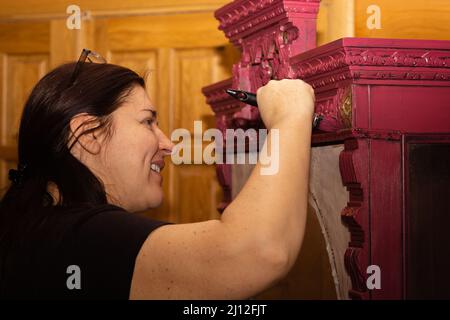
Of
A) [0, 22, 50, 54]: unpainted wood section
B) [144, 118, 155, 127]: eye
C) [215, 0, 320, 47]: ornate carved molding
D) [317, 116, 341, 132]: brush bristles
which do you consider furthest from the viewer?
[0, 22, 50, 54]: unpainted wood section

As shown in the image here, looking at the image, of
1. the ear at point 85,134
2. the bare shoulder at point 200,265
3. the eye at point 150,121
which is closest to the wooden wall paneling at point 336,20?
the eye at point 150,121

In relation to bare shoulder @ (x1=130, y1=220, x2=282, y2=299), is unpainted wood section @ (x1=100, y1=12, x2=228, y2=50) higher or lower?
higher

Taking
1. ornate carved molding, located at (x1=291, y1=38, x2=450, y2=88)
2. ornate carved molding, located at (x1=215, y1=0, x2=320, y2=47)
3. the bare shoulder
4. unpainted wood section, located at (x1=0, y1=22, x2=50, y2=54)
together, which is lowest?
the bare shoulder

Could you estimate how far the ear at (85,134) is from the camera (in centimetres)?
123

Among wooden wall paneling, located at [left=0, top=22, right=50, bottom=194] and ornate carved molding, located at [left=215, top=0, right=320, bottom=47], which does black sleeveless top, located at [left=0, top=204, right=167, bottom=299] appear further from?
wooden wall paneling, located at [left=0, top=22, right=50, bottom=194]

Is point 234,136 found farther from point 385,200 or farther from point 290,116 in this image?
point 290,116

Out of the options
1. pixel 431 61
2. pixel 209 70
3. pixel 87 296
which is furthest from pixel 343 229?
pixel 209 70

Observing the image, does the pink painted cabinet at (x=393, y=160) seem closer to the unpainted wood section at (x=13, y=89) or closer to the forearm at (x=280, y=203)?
the forearm at (x=280, y=203)

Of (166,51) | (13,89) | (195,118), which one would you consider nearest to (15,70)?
(13,89)

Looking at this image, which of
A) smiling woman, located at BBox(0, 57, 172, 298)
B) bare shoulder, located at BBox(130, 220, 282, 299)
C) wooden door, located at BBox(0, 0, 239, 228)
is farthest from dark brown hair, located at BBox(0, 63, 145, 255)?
wooden door, located at BBox(0, 0, 239, 228)

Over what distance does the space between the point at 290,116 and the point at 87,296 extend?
0.40 m

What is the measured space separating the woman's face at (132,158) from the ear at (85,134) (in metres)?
Result: 0.02

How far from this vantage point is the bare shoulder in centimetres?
97

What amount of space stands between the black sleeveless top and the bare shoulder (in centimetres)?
2
